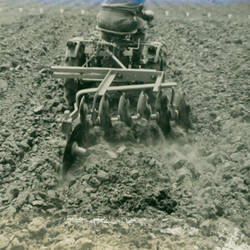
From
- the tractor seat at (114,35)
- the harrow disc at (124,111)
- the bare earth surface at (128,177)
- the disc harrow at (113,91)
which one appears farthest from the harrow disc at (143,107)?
the tractor seat at (114,35)

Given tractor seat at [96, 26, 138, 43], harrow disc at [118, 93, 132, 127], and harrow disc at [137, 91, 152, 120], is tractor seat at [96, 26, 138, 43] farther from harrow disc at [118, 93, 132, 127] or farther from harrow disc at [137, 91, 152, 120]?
harrow disc at [118, 93, 132, 127]

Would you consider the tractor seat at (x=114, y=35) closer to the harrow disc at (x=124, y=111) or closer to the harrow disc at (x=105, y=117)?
the harrow disc at (x=124, y=111)

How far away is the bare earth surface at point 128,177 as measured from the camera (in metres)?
4.29

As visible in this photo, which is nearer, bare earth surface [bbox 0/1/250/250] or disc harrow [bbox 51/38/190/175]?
bare earth surface [bbox 0/1/250/250]

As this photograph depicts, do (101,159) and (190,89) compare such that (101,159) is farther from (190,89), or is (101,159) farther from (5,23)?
(5,23)

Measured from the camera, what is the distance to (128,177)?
5059 mm

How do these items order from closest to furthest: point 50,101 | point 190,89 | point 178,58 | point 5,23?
1. point 50,101
2. point 190,89
3. point 178,58
4. point 5,23

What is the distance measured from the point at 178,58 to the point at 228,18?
332 centimetres

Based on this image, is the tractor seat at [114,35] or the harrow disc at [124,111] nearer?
the harrow disc at [124,111]

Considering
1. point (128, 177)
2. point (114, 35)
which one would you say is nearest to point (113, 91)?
point (114, 35)

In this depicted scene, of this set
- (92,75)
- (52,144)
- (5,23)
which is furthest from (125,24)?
(5,23)

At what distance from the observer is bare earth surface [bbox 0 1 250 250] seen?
4.29 metres

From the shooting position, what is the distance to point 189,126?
22.3 feet

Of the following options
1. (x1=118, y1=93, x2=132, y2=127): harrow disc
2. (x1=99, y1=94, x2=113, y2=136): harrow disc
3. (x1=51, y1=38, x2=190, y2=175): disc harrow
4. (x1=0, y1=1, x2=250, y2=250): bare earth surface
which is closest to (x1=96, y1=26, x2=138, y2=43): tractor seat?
(x1=51, y1=38, x2=190, y2=175): disc harrow
